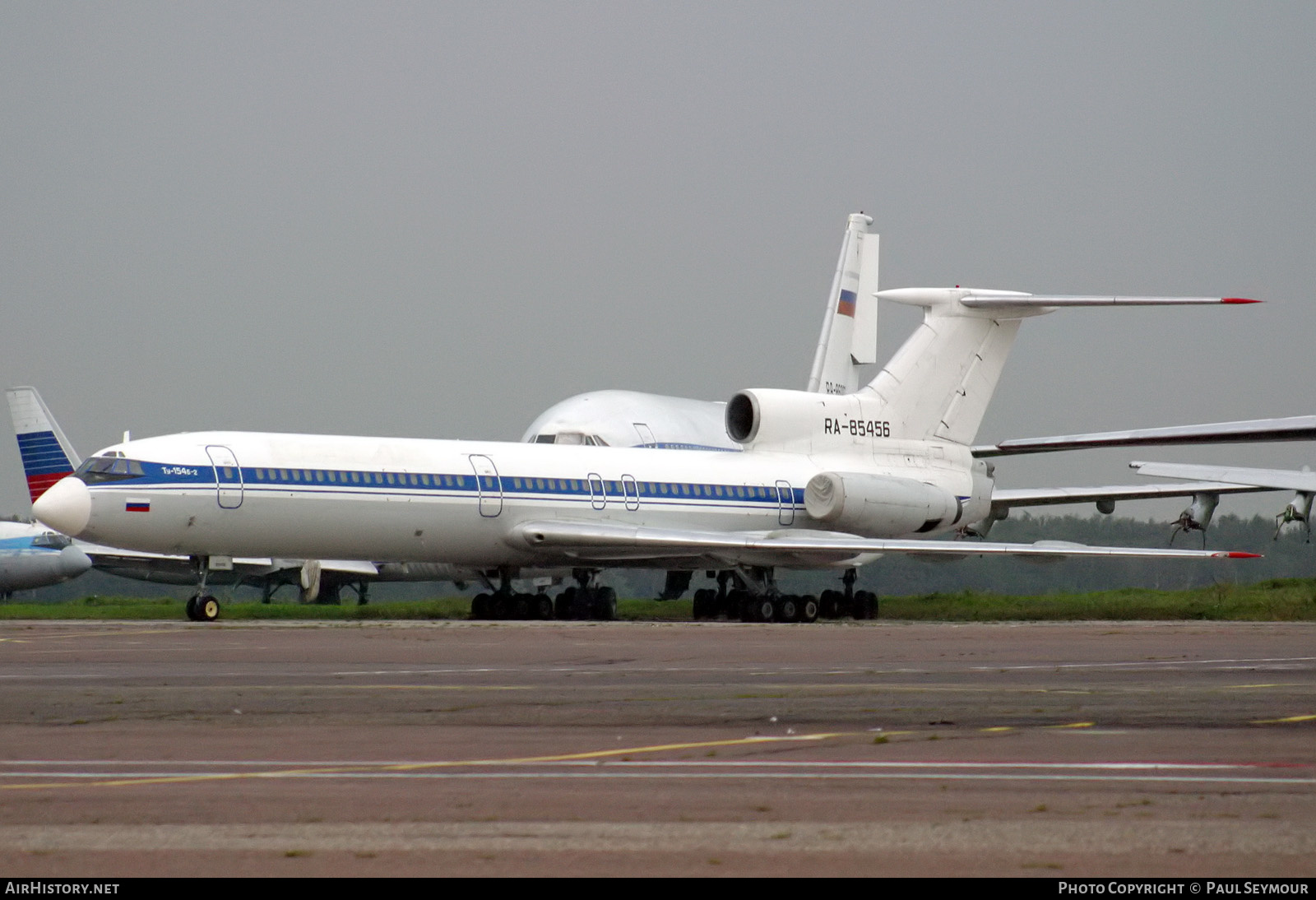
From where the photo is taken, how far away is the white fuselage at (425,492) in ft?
89.9

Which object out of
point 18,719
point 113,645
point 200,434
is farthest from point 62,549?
point 18,719

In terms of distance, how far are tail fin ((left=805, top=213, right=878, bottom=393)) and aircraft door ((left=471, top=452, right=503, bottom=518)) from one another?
16698mm

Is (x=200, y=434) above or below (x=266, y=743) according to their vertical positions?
above

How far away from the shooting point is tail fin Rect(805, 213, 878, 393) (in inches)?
1816

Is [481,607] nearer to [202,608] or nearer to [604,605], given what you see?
[604,605]

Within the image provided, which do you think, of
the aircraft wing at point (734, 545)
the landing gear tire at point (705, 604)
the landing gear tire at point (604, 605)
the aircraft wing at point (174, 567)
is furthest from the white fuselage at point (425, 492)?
the aircraft wing at point (174, 567)

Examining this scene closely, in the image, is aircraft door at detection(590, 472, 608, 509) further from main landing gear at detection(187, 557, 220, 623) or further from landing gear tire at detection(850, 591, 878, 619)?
main landing gear at detection(187, 557, 220, 623)

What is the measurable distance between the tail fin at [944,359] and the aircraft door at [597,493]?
7.14 meters

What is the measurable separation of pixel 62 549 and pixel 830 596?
3010 cm

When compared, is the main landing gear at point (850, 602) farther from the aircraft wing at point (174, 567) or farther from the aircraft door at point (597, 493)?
the aircraft wing at point (174, 567)

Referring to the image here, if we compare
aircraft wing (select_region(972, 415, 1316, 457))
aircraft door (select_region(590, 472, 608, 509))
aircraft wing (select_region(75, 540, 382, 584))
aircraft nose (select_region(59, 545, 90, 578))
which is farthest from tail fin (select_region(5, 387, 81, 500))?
aircraft wing (select_region(972, 415, 1316, 457))

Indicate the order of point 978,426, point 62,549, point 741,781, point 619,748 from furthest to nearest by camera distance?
point 62,549 < point 978,426 < point 619,748 < point 741,781

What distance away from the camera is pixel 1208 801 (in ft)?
23.2
